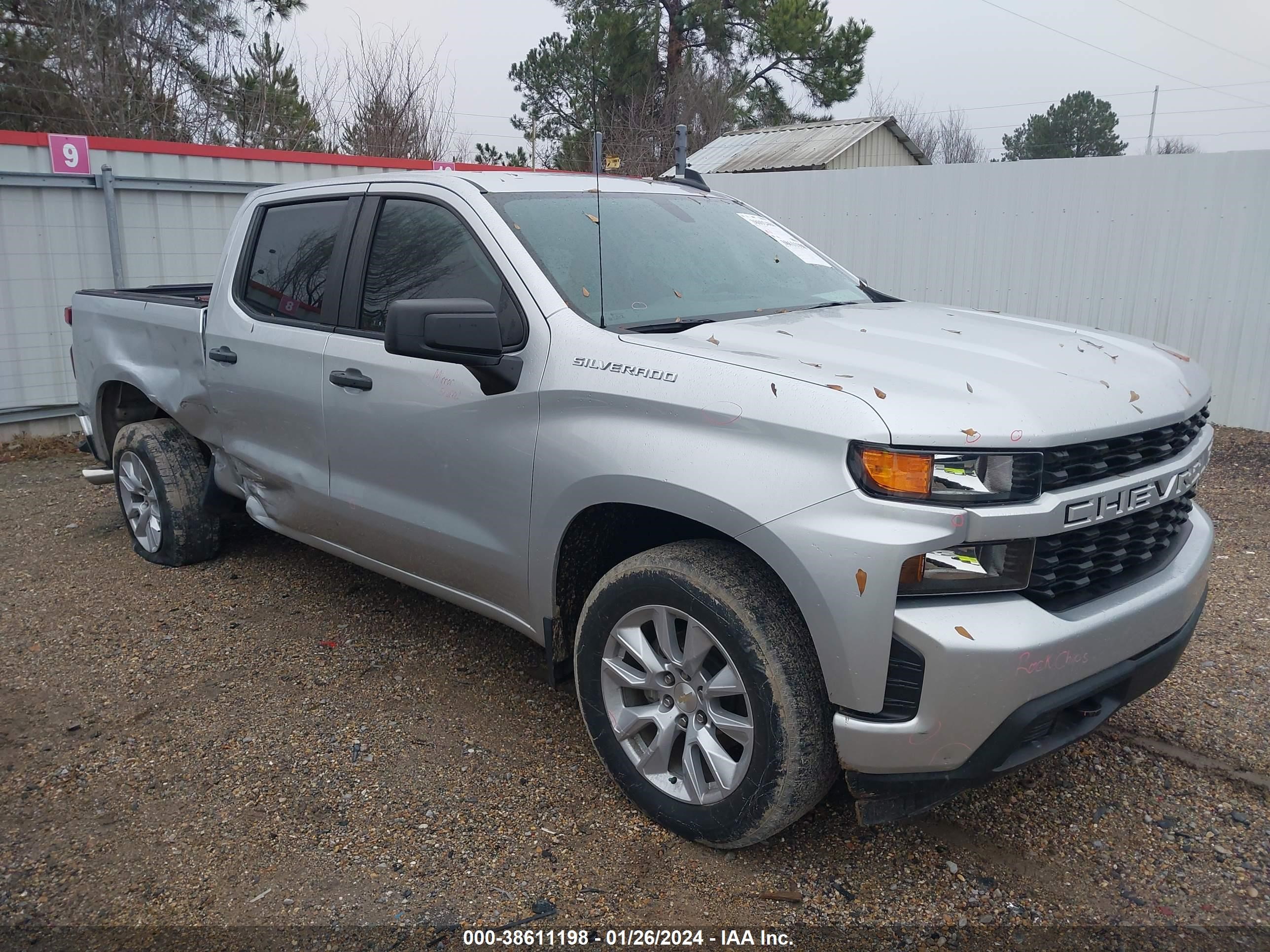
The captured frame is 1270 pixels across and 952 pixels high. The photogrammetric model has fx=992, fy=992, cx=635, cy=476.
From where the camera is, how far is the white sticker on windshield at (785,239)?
4078mm

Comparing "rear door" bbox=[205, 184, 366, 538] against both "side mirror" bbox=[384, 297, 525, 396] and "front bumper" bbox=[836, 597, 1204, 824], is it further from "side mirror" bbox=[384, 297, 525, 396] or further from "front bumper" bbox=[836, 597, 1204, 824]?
"front bumper" bbox=[836, 597, 1204, 824]

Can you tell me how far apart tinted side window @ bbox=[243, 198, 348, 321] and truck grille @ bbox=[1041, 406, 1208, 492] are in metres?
2.74

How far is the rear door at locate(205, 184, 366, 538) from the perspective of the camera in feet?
12.9

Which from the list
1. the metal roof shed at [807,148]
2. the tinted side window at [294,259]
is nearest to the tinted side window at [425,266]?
the tinted side window at [294,259]

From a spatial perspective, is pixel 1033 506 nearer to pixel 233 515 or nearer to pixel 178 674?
pixel 178 674

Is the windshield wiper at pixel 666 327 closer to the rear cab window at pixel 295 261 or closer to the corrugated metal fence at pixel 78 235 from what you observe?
the rear cab window at pixel 295 261

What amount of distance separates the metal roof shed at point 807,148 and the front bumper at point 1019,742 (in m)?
15.0

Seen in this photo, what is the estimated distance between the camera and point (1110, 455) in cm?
257

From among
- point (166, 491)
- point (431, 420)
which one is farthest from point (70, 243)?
point (431, 420)

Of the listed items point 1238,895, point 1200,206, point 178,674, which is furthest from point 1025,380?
point 1200,206

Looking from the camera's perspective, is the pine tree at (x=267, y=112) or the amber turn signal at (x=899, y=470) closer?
the amber turn signal at (x=899, y=470)

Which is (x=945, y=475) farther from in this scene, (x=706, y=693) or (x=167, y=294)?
(x=167, y=294)

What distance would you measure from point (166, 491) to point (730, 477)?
362 centimetres

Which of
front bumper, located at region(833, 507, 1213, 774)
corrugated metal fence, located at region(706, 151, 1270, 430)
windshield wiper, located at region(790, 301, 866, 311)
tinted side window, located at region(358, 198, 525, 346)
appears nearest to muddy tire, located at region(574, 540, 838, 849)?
front bumper, located at region(833, 507, 1213, 774)
